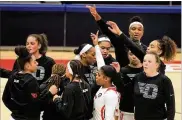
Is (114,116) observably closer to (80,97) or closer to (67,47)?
(80,97)

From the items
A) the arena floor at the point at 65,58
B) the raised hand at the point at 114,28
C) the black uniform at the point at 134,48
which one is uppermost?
the raised hand at the point at 114,28

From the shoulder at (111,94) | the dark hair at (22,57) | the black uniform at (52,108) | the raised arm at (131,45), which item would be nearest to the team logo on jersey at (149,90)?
the shoulder at (111,94)

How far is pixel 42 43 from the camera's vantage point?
16.9 ft

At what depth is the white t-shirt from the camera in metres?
4.20

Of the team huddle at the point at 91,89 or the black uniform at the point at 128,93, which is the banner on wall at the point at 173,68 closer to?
the black uniform at the point at 128,93

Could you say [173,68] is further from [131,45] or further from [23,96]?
[23,96]

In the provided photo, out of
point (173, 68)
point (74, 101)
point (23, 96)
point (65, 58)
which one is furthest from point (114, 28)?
point (65, 58)

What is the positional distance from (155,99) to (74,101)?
0.79 metres

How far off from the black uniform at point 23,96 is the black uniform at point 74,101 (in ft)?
0.78

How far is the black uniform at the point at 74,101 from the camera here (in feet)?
13.2

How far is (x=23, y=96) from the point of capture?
4172mm

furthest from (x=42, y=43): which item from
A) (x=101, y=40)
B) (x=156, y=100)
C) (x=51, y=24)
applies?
(x=51, y=24)

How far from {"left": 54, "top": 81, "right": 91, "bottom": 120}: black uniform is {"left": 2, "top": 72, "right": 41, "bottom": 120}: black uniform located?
0.24 metres

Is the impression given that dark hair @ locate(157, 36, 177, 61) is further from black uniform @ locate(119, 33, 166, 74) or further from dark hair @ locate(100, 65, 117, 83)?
dark hair @ locate(100, 65, 117, 83)
